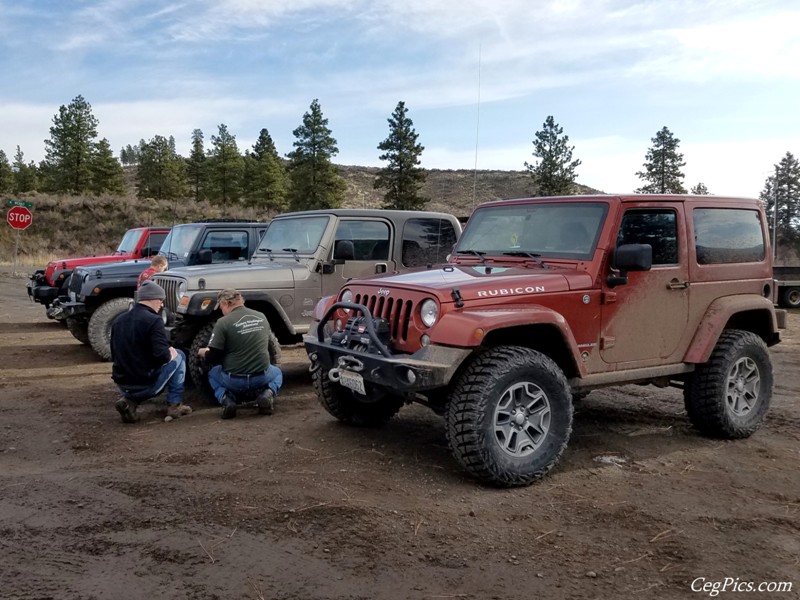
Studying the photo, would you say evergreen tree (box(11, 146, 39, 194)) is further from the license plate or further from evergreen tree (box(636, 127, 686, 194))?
the license plate

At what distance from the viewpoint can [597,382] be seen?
4.94 m

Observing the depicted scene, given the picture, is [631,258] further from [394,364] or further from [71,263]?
[71,263]

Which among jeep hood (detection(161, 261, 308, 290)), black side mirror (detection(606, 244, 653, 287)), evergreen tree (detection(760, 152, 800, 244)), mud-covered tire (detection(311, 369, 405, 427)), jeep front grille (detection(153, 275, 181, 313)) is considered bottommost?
mud-covered tire (detection(311, 369, 405, 427))

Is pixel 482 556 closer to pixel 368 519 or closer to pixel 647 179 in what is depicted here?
pixel 368 519

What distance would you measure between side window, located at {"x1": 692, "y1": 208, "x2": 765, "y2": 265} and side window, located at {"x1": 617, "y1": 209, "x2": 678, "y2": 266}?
0.27m

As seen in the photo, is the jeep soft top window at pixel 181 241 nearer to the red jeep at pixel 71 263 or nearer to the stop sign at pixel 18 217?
the red jeep at pixel 71 263

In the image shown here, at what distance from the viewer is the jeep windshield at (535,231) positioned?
5121 millimetres

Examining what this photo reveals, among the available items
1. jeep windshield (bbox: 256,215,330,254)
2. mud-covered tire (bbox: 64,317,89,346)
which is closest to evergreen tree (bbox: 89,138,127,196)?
mud-covered tire (bbox: 64,317,89,346)

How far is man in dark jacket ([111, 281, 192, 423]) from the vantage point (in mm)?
5992

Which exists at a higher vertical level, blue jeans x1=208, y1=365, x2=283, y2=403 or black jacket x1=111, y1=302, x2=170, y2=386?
black jacket x1=111, y1=302, x2=170, y2=386

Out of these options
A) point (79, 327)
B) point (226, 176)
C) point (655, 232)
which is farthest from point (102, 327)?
point (226, 176)

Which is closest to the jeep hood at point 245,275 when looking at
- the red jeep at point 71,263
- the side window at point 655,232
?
the side window at point 655,232

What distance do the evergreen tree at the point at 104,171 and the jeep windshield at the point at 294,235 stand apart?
157ft

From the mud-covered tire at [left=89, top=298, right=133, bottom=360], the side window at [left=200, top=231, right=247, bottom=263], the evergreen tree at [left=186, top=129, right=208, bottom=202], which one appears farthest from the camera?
the evergreen tree at [left=186, top=129, right=208, bottom=202]
